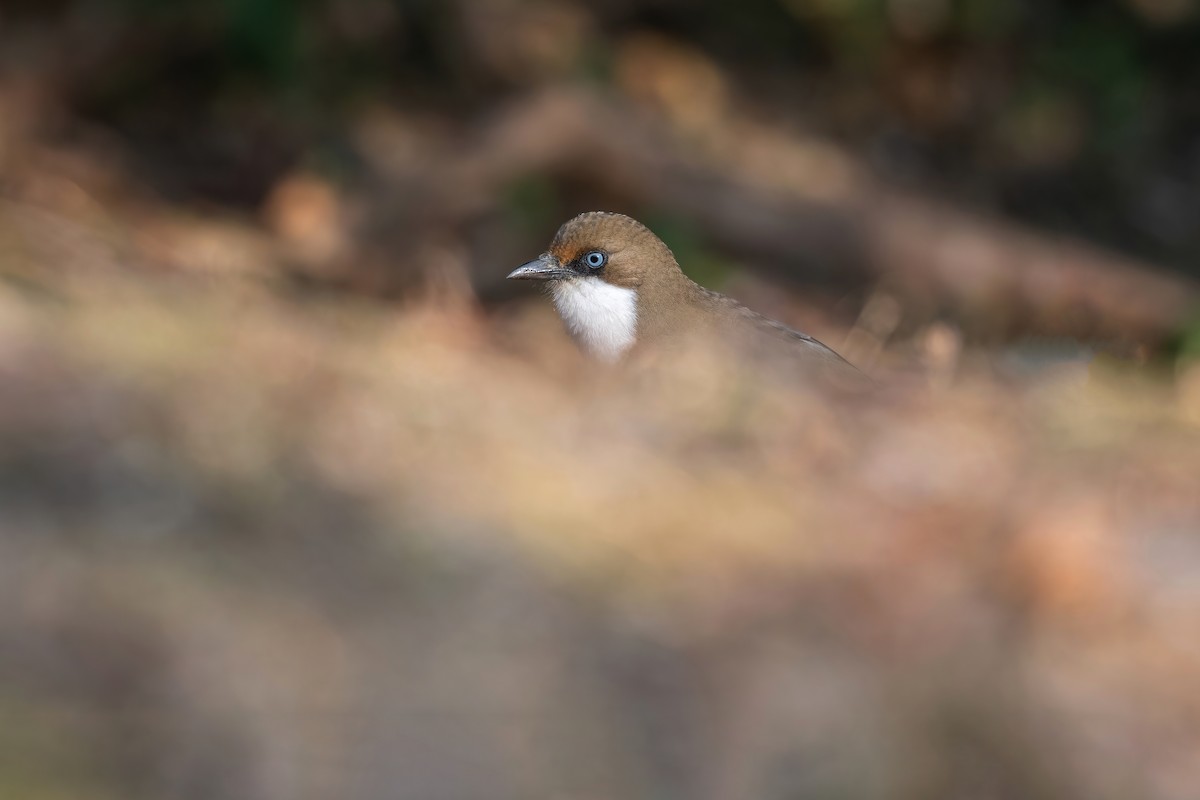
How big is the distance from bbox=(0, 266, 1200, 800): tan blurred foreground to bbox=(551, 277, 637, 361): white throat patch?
0.21 metres

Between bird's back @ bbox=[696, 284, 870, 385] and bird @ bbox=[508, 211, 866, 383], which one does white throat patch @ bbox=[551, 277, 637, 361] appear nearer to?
bird @ bbox=[508, 211, 866, 383]

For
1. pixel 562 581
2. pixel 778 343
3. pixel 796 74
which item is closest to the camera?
pixel 562 581

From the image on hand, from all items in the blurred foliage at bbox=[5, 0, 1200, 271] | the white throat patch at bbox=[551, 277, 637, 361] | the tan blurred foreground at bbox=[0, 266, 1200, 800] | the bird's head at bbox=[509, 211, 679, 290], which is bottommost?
the tan blurred foreground at bbox=[0, 266, 1200, 800]

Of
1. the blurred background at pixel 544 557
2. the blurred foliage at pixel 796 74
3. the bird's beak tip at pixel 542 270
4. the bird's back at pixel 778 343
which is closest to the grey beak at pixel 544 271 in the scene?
the bird's beak tip at pixel 542 270

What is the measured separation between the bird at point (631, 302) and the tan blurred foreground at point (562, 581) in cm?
25

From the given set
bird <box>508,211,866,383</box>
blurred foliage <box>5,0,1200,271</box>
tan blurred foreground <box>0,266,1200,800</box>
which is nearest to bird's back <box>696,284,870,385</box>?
bird <box>508,211,866,383</box>

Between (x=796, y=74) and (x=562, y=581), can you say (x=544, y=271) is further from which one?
(x=796, y=74)

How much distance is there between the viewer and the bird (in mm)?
4957

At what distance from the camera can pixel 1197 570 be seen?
4355 mm

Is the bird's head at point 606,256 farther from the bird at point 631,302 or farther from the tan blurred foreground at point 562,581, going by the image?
the tan blurred foreground at point 562,581

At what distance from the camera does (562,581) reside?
13.3ft

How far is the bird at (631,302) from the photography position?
496 centimetres

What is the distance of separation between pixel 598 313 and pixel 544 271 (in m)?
0.24

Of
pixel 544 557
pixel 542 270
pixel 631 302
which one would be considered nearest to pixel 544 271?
pixel 542 270
